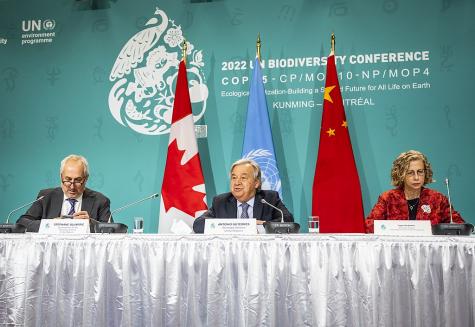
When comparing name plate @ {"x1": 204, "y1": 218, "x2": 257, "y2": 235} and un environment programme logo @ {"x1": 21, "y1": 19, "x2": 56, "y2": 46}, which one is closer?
name plate @ {"x1": 204, "y1": 218, "x2": 257, "y2": 235}

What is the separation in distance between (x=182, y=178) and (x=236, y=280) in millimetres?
2106

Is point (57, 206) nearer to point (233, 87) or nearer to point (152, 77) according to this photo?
point (152, 77)

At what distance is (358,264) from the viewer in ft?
7.01

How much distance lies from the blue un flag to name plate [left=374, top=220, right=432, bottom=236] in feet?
6.09

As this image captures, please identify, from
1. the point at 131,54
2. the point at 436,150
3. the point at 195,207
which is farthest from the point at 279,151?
the point at 131,54

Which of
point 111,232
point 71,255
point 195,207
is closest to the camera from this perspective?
point 71,255

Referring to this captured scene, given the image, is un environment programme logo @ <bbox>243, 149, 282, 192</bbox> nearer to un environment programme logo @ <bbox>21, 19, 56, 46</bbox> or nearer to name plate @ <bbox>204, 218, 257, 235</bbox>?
name plate @ <bbox>204, 218, 257, 235</bbox>

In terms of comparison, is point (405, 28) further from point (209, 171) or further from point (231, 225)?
point (231, 225)

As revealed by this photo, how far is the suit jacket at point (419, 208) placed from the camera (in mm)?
3283

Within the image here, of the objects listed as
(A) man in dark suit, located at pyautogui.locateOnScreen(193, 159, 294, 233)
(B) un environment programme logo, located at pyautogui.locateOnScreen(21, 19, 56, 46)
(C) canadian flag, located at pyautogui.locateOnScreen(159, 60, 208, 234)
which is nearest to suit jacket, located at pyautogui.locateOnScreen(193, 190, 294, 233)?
(A) man in dark suit, located at pyautogui.locateOnScreen(193, 159, 294, 233)

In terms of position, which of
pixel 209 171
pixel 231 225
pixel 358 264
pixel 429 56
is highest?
pixel 429 56

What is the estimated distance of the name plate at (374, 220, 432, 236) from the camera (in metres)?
2.25

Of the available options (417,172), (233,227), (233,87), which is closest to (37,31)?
(233,87)

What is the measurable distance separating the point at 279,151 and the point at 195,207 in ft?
2.96
